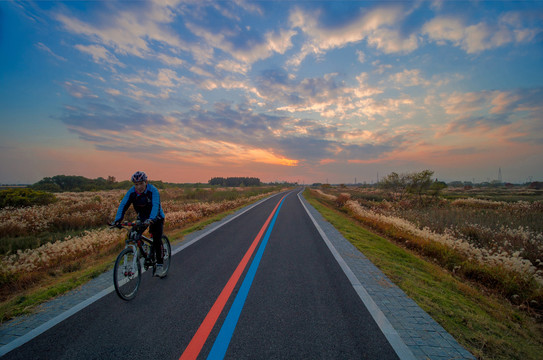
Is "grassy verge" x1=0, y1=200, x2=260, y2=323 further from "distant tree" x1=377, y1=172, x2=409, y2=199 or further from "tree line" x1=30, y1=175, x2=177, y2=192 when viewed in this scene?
"tree line" x1=30, y1=175, x2=177, y2=192

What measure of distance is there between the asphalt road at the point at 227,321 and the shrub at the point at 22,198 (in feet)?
51.3

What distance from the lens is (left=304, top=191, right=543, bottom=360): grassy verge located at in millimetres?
2811

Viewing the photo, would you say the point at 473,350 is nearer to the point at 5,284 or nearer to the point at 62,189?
the point at 5,284

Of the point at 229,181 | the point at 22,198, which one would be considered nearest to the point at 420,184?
the point at 22,198

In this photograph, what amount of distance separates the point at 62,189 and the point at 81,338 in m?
47.5

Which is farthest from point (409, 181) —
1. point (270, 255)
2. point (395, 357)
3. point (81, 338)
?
point (81, 338)

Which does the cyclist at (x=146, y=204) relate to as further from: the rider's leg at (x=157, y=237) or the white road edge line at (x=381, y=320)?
the white road edge line at (x=381, y=320)

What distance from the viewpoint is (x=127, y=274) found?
3793 mm

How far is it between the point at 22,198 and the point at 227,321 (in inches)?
733

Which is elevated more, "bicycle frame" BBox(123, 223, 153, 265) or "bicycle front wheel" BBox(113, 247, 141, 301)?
"bicycle frame" BBox(123, 223, 153, 265)

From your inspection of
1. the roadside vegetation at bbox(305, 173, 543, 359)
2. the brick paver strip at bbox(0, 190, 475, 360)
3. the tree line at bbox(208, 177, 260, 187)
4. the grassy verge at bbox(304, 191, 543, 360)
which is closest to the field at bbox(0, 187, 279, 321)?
the brick paver strip at bbox(0, 190, 475, 360)

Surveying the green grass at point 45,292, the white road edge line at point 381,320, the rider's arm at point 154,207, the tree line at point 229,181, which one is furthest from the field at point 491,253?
the tree line at point 229,181

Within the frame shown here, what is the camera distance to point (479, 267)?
243 inches

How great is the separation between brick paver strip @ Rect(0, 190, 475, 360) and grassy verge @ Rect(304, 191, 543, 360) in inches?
8.0
